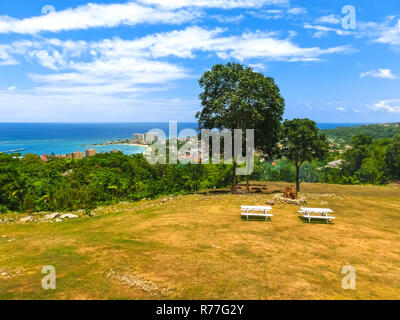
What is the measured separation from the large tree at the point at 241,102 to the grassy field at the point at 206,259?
11.3 m

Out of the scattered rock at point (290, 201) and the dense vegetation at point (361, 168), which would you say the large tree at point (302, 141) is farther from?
the dense vegetation at point (361, 168)

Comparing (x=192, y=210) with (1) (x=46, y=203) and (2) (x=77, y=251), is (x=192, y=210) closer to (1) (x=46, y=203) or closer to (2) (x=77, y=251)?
(2) (x=77, y=251)

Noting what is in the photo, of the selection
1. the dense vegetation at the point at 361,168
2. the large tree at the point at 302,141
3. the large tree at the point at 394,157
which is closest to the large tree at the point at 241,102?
the large tree at the point at 302,141

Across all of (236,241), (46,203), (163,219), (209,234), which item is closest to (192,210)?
(163,219)

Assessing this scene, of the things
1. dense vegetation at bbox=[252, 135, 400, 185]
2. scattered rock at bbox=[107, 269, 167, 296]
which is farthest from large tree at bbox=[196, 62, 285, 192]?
dense vegetation at bbox=[252, 135, 400, 185]

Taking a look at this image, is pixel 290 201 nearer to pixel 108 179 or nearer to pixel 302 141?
pixel 302 141

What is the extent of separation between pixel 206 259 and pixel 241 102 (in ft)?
56.4

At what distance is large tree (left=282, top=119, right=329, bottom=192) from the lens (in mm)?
29078

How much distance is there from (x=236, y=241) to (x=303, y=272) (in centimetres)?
365

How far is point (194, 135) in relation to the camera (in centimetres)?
2908

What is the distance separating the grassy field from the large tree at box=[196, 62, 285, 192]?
11.3 metres

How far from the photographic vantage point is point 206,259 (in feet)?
31.8

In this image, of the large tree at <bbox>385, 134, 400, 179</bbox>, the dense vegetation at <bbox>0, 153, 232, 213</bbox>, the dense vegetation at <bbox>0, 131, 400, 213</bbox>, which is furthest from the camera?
the large tree at <bbox>385, 134, 400, 179</bbox>

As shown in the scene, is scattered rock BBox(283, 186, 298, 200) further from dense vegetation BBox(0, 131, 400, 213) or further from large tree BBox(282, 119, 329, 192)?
dense vegetation BBox(0, 131, 400, 213)
